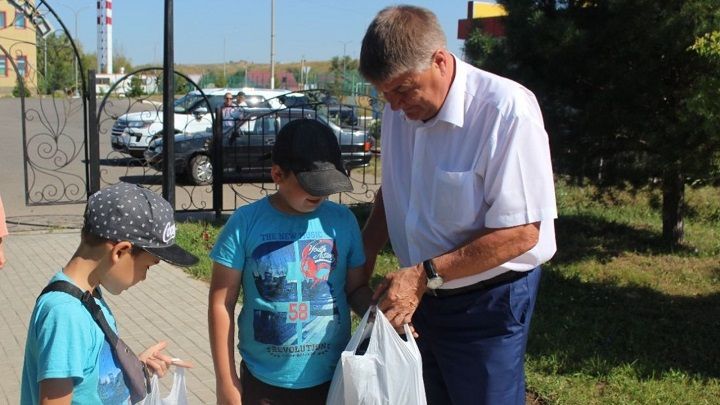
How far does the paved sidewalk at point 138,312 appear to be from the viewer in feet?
15.5

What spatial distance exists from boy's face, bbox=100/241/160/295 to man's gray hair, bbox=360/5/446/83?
0.81m

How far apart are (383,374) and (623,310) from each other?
13.1 ft

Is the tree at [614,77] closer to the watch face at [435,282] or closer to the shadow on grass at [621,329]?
the shadow on grass at [621,329]

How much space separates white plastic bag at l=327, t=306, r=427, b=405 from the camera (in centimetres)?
228

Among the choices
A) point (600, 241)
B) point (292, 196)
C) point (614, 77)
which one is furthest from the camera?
point (600, 241)

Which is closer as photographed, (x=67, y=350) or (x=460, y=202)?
(x=67, y=350)

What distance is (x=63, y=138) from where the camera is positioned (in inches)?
844

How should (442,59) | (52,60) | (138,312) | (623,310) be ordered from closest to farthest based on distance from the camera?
(442,59), (623,310), (138,312), (52,60)

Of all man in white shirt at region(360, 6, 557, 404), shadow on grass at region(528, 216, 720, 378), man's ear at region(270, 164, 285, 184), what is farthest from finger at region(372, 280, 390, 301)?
shadow on grass at region(528, 216, 720, 378)

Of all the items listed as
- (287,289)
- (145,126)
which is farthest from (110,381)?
(145,126)

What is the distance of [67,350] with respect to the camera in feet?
6.23

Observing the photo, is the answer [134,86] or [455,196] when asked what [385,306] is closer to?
[455,196]

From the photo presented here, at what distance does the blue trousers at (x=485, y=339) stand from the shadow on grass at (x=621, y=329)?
84.1 inches

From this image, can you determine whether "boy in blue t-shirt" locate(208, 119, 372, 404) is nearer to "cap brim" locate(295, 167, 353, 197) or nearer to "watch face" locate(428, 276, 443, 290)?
"cap brim" locate(295, 167, 353, 197)
